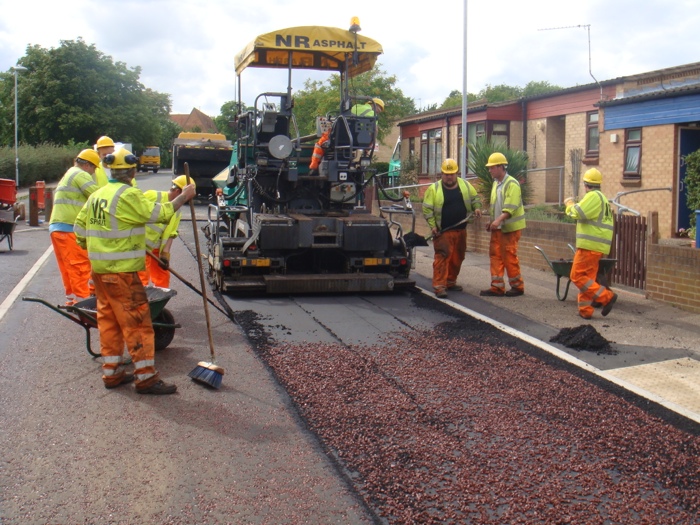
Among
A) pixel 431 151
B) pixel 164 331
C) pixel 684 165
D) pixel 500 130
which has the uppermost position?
pixel 500 130

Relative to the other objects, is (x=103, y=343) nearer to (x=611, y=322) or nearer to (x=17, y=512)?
(x=17, y=512)

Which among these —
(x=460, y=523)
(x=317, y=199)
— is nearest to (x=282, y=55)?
(x=317, y=199)

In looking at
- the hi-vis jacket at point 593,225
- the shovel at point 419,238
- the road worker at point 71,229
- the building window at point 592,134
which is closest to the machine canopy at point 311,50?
the shovel at point 419,238

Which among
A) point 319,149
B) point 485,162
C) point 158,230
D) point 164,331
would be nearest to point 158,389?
point 164,331

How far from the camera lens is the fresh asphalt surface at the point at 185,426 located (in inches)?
160

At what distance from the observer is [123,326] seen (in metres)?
5.94

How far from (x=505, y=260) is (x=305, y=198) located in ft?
9.88

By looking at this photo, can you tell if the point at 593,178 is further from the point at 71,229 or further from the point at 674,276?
the point at 71,229

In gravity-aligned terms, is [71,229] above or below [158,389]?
above

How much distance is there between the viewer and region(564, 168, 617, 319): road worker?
28.0 feet

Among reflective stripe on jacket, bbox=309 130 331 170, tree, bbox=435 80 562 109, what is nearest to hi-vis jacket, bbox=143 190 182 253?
reflective stripe on jacket, bbox=309 130 331 170

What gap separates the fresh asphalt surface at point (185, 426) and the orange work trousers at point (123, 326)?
17 cm

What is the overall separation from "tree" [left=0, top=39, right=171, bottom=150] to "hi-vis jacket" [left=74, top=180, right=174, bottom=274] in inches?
2162

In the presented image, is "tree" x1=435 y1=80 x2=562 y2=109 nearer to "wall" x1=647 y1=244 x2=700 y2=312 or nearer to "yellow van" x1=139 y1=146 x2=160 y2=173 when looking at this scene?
"yellow van" x1=139 y1=146 x2=160 y2=173
